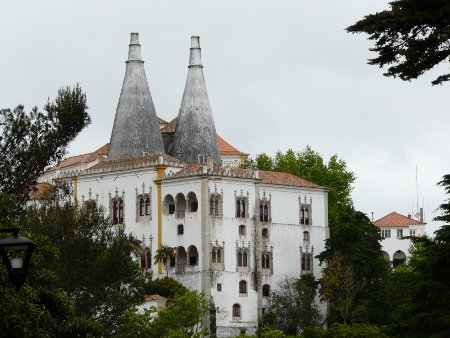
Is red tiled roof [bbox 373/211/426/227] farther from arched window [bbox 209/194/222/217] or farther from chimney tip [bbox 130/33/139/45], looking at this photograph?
arched window [bbox 209/194/222/217]

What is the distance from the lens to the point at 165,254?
114m

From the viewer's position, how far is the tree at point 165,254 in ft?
373

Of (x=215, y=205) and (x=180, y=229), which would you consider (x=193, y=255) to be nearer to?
(x=180, y=229)

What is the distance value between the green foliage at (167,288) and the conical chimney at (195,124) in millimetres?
15725

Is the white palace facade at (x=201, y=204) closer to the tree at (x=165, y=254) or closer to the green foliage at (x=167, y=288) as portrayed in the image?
the tree at (x=165, y=254)

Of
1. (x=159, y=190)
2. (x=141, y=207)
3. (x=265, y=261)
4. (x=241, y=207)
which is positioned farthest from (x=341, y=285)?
(x=141, y=207)

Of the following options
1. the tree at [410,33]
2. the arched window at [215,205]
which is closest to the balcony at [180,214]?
the arched window at [215,205]

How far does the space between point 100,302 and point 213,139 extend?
52.7 meters

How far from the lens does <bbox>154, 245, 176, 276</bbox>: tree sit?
113562 millimetres

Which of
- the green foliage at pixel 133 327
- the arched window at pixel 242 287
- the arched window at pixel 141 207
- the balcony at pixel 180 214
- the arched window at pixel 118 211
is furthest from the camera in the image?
the arched window at pixel 118 211

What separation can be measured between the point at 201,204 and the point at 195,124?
40.9ft

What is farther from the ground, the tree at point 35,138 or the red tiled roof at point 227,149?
the red tiled roof at point 227,149

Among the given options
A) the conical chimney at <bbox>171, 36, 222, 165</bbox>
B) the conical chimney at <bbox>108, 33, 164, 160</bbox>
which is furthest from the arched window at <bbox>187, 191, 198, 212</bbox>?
the conical chimney at <bbox>108, 33, 164, 160</bbox>

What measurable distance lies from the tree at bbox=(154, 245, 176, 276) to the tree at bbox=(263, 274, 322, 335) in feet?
26.4
